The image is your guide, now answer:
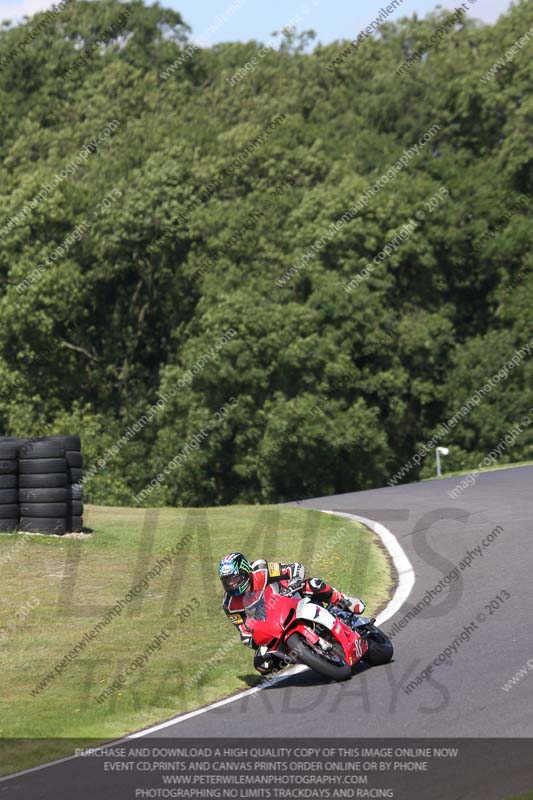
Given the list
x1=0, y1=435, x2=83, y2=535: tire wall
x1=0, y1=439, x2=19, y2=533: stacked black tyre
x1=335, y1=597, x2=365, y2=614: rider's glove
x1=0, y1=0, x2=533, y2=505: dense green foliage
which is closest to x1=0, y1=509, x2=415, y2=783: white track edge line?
x1=335, y1=597, x2=365, y2=614: rider's glove

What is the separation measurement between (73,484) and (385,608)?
6573 millimetres

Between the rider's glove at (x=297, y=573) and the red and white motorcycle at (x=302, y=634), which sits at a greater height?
the rider's glove at (x=297, y=573)

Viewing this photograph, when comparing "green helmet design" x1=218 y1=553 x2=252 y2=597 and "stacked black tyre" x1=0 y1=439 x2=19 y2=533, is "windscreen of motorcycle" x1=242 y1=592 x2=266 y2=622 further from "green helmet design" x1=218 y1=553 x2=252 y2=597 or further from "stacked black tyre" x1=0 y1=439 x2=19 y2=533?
"stacked black tyre" x1=0 y1=439 x2=19 y2=533

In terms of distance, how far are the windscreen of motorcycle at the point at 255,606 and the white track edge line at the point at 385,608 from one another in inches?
28.0

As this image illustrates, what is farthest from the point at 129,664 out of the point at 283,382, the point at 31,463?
the point at 283,382

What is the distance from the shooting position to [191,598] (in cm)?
1488

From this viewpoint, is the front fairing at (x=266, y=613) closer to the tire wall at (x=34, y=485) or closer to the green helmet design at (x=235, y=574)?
the green helmet design at (x=235, y=574)

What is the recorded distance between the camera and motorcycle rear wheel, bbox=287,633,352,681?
10.4m

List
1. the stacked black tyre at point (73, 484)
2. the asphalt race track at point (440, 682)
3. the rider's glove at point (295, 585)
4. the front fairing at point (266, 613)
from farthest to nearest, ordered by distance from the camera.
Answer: the stacked black tyre at point (73, 484)
the rider's glove at point (295, 585)
the front fairing at point (266, 613)
the asphalt race track at point (440, 682)

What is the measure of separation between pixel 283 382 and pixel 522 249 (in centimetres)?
1256

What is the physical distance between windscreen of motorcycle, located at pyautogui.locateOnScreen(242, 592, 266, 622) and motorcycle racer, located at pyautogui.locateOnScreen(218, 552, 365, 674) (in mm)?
50

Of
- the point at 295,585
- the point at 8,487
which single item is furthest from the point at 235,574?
the point at 8,487

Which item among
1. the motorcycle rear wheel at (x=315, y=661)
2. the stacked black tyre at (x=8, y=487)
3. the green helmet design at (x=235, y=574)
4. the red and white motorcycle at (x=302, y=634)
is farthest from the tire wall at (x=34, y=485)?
the motorcycle rear wheel at (x=315, y=661)

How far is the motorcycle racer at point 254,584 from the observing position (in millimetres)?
10664
